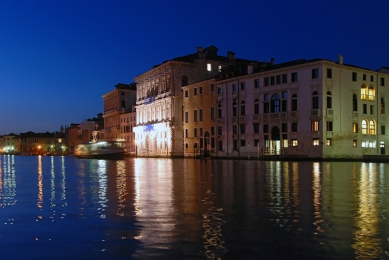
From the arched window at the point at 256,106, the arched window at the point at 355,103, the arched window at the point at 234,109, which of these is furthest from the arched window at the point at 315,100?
the arched window at the point at 234,109

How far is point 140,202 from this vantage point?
11.4 m

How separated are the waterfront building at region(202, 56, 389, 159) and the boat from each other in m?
19.6

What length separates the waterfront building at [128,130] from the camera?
93.1 m

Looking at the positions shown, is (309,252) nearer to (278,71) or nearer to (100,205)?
(100,205)

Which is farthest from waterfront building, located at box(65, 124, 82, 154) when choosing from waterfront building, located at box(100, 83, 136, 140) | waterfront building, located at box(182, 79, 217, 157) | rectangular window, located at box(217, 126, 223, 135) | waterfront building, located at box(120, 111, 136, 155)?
rectangular window, located at box(217, 126, 223, 135)

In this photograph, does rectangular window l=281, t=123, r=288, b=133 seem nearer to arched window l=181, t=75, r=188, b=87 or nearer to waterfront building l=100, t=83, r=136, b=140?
arched window l=181, t=75, r=188, b=87

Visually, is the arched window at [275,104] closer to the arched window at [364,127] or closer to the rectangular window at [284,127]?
the rectangular window at [284,127]

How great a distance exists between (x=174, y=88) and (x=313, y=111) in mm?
29967

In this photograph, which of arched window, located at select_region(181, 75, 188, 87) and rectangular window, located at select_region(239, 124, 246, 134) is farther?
arched window, located at select_region(181, 75, 188, 87)

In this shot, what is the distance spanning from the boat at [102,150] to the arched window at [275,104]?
25461 millimetres

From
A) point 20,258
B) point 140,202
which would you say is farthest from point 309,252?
point 140,202

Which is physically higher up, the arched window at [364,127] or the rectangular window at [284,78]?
the rectangular window at [284,78]

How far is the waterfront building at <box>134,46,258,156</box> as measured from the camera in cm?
7394

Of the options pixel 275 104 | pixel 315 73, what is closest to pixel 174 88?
pixel 275 104
